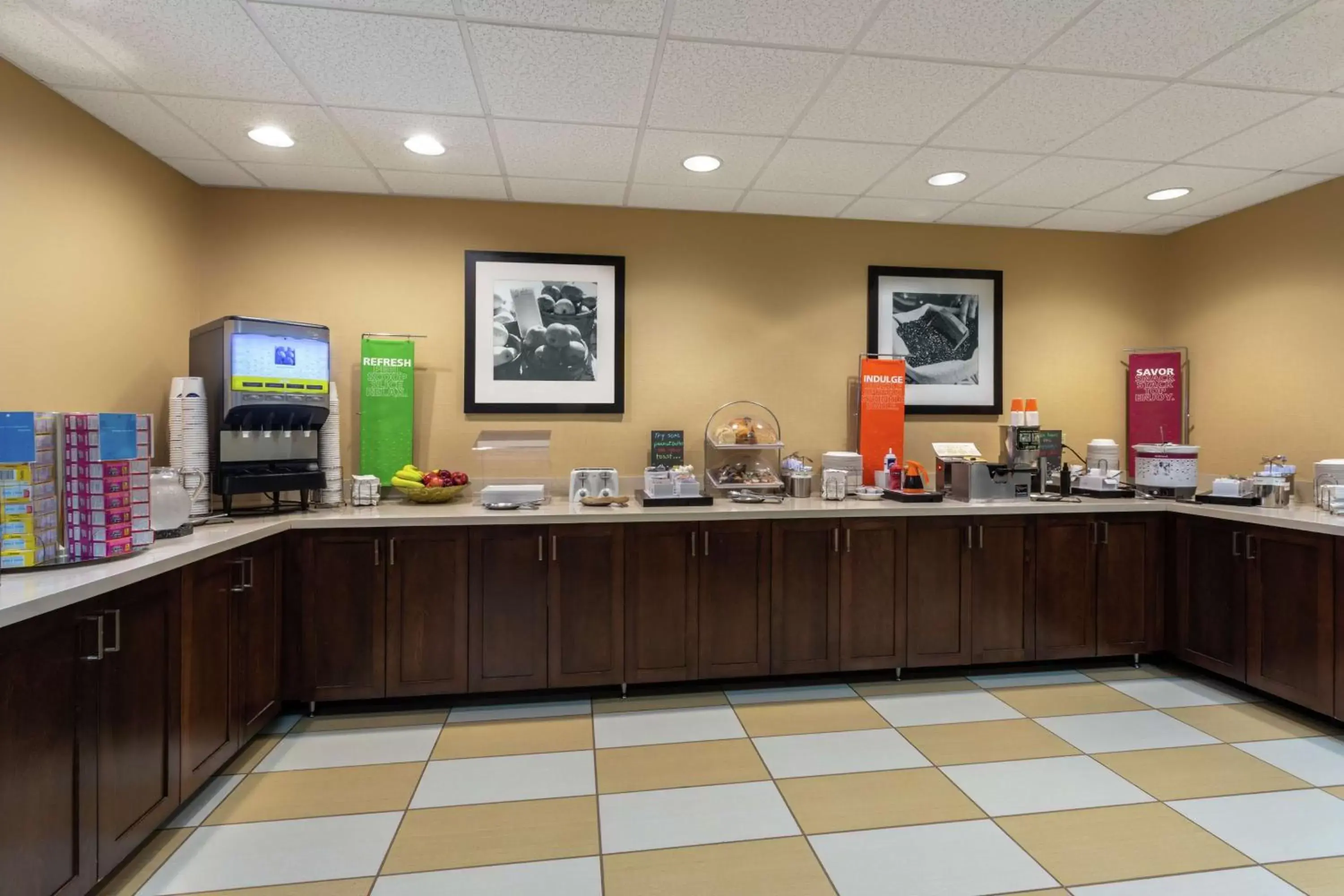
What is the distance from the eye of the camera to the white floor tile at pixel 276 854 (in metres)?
2.05

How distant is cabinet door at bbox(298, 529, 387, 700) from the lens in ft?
10.6

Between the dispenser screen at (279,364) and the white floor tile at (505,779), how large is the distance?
1.92 metres

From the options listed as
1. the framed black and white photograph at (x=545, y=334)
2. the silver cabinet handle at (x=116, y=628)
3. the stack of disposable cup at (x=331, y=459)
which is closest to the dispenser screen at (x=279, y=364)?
the stack of disposable cup at (x=331, y=459)

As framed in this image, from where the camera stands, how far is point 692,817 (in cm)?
240

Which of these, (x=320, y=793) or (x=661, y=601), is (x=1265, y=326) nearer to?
(x=661, y=601)

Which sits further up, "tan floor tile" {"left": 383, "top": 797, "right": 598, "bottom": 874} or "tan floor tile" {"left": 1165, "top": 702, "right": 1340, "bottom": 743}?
"tan floor tile" {"left": 1165, "top": 702, "right": 1340, "bottom": 743}

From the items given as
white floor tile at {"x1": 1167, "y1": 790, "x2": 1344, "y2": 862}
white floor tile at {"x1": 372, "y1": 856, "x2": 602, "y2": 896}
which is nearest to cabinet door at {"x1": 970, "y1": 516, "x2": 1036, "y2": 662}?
white floor tile at {"x1": 1167, "y1": 790, "x2": 1344, "y2": 862}

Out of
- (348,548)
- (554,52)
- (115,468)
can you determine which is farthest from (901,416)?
(115,468)

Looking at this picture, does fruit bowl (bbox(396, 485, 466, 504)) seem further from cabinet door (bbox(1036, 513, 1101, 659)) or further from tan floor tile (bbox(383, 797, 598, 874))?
cabinet door (bbox(1036, 513, 1101, 659))

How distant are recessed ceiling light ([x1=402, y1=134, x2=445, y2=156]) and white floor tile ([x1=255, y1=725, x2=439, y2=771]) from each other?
2.81 m

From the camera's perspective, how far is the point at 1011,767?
2.75 m

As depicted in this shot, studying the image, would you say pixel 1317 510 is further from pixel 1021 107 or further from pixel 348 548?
pixel 348 548

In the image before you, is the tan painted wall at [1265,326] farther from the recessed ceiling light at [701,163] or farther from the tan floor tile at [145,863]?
the tan floor tile at [145,863]

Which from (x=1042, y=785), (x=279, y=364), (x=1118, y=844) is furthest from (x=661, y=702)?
(x=279, y=364)
